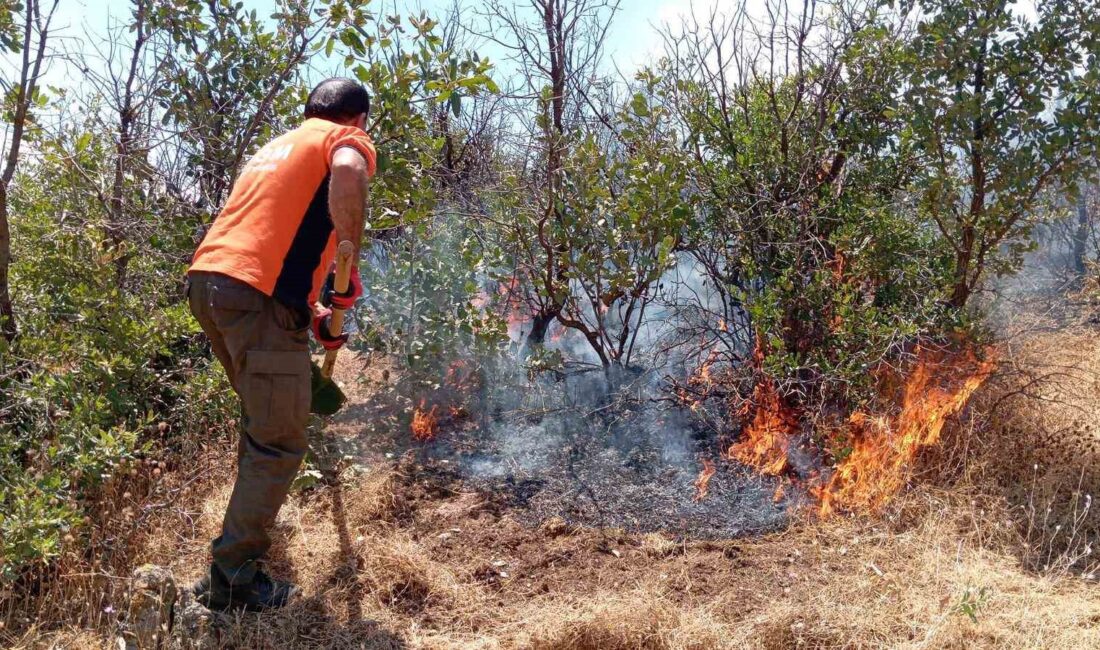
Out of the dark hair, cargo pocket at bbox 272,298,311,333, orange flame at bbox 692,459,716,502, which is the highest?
the dark hair

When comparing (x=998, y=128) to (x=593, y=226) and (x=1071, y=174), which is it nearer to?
(x=1071, y=174)

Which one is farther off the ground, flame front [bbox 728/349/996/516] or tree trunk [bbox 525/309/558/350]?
tree trunk [bbox 525/309/558/350]

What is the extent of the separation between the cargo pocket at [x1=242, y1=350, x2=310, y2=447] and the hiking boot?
0.58 meters

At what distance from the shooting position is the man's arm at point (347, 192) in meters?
2.85

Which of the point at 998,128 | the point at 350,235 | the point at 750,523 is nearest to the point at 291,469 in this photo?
the point at 350,235

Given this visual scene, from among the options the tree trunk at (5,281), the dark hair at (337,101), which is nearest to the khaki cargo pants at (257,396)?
the dark hair at (337,101)

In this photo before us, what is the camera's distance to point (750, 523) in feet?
12.5

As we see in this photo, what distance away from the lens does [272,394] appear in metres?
2.97

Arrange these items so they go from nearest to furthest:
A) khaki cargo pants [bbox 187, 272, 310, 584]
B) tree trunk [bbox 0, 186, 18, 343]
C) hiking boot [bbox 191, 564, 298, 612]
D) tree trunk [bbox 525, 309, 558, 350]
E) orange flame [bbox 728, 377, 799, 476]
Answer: khaki cargo pants [bbox 187, 272, 310, 584]
hiking boot [bbox 191, 564, 298, 612]
tree trunk [bbox 0, 186, 18, 343]
orange flame [bbox 728, 377, 799, 476]
tree trunk [bbox 525, 309, 558, 350]

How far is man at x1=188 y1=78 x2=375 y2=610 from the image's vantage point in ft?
9.61

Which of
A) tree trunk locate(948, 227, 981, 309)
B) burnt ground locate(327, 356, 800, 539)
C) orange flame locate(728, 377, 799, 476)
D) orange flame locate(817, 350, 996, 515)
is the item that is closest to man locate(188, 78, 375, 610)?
burnt ground locate(327, 356, 800, 539)

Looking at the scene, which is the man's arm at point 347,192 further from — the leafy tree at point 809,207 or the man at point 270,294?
the leafy tree at point 809,207

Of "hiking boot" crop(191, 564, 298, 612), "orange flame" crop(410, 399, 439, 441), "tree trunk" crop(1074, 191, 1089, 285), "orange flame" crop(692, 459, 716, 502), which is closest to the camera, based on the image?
"hiking boot" crop(191, 564, 298, 612)

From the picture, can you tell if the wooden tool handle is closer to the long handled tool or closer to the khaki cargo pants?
the long handled tool
